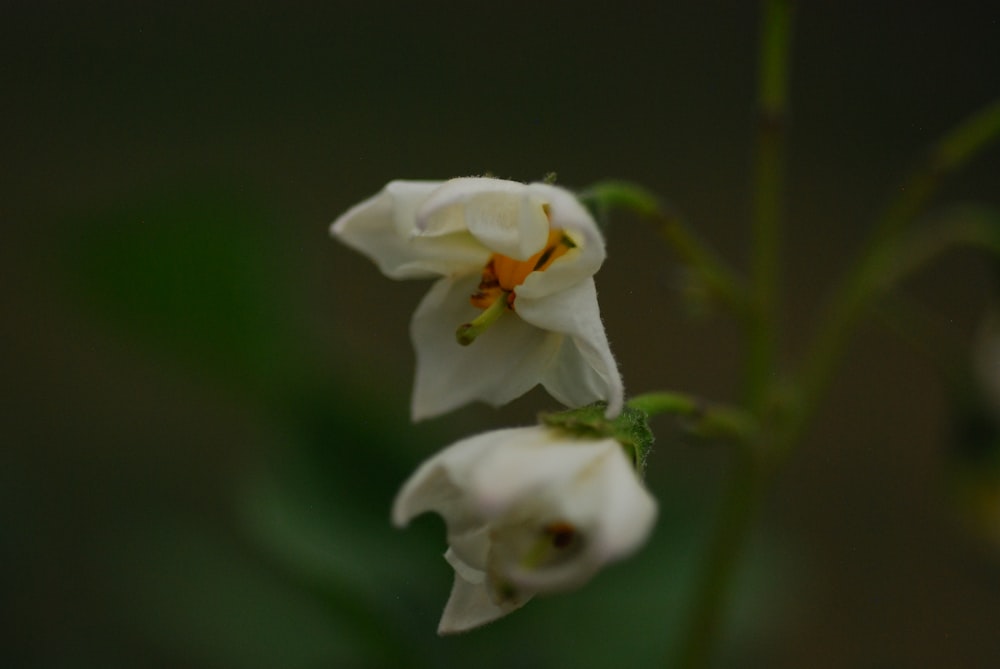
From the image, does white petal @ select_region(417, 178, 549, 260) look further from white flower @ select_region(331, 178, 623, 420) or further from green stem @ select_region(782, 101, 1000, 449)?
green stem @ select_region(782, 101, 1000, 449)

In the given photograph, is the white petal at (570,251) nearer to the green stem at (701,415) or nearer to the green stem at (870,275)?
the green stem at (701,415)

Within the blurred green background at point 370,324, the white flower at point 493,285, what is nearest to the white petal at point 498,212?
the white flower at point 493,285

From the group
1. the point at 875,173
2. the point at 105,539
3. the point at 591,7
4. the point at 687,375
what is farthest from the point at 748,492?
the point at 591,7

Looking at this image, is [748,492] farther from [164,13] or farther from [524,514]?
[164,13]

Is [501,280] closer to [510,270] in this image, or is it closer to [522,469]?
[510,270]

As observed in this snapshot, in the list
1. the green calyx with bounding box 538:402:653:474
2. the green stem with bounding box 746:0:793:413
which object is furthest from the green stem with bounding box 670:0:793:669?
the green calyx with bounding box 538:402:653:474

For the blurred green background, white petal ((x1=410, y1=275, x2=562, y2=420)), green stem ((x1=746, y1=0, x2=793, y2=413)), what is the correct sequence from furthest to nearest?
the blurred green background, green stem ((x1=746, y1=0, x2=793, y2=413)), white petal ((x1=410, y1=275, x2=562, y2=420))
